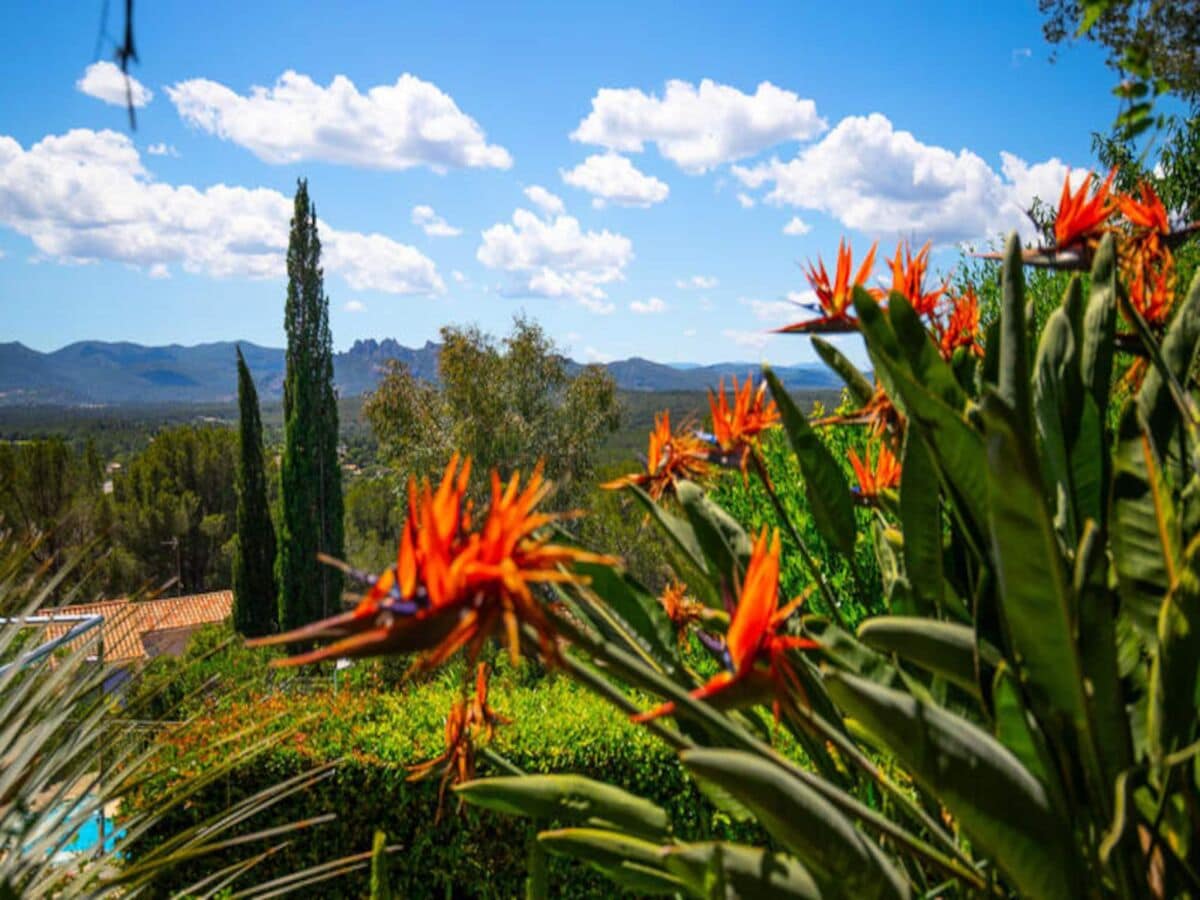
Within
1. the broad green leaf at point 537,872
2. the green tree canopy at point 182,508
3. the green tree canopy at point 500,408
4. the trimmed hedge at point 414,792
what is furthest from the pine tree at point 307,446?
the broad green leaf at point 537,872

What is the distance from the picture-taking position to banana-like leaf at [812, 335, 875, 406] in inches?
58.1

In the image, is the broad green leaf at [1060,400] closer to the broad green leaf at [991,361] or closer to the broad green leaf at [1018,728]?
the broad green leaf at [991,361]

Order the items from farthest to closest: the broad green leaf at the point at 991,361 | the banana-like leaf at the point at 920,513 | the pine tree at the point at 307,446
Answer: the pine tree at the point at 307,446 → the broad green leaf at the point at 991,361 → the banana-like leaf at the point at 920,513

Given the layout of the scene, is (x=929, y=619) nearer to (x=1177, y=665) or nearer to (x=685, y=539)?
(x=1177, y=665)

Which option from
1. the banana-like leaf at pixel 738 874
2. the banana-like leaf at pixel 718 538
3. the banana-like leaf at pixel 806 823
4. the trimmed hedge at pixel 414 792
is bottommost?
the trimmed hedge at pixel 414 792

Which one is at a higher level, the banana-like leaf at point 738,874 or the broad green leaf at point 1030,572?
the broad green leaf at point 1030,572

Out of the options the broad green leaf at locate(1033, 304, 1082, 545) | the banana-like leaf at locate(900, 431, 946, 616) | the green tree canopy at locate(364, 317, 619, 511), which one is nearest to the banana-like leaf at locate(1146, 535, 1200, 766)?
the broad green leaf at locate(1033, 304, 1082, 545)

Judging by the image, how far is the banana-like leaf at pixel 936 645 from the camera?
940 mm

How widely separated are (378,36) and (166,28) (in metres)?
10.1

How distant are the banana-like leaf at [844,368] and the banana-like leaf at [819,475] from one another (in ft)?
0.41

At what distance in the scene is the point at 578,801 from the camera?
3.85 ft

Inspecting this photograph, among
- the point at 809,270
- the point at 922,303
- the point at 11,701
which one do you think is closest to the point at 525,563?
the point at 809,270

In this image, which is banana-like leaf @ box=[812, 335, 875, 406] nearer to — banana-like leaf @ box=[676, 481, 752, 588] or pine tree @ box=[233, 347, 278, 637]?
banana-like leaf @ box=[676, 481, 752, 588]

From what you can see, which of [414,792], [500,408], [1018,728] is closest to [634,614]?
[1018,728]
